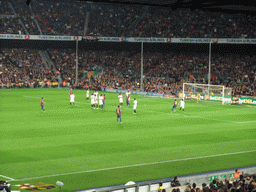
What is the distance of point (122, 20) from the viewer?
8306 cm

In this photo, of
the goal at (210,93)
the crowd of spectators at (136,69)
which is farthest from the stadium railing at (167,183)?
the crowd of spectators at (136,69)

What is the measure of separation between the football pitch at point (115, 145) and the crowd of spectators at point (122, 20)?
104 ft

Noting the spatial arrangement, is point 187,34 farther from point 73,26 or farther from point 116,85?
point 73,26

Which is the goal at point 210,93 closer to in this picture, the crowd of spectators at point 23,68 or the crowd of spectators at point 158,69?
the crowd of spectators at point 158,69

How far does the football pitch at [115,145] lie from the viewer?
1920 cm

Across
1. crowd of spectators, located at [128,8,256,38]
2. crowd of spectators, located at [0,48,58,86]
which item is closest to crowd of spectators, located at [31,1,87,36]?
crowd of spectators, located at [0,48,58,86]

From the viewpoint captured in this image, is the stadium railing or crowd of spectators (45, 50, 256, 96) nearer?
the stadium railing

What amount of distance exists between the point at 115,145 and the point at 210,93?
106 ft

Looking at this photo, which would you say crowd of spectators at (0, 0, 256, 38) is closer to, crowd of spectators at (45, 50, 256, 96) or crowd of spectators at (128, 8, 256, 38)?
crowd of spectators at (128, 8, 256, 38)

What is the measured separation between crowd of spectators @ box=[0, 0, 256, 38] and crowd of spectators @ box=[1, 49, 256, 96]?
507cm

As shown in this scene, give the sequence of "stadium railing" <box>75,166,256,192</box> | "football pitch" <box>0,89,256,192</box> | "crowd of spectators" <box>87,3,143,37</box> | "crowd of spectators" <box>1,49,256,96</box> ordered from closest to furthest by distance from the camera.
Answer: "stadium railing" <box>75,166,256,192</box> → "football pitch" <box>0,89,256,192</box> → "crowd of spectators" <box>1,49,256,96</box> → "crowd of spectators" <box>87,3,143,37</box>

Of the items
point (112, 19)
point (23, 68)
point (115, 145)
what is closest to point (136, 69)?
point (112, 19)

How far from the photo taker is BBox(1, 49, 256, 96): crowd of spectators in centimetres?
6550

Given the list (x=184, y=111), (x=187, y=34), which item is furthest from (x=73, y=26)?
(x=184, y=111)
